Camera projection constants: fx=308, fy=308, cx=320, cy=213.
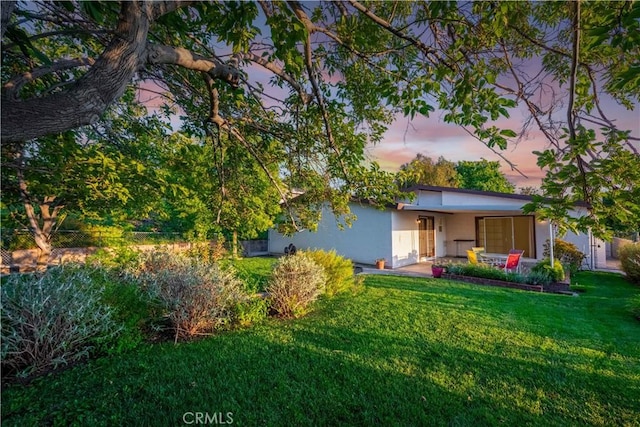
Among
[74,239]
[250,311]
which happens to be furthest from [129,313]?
[74,239]

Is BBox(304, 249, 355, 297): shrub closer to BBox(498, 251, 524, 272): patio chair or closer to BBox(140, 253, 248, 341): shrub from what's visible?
BBox(140, 253, 248, 341): shrub

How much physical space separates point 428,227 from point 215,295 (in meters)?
15.9

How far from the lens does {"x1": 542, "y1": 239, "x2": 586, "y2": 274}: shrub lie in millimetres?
13791

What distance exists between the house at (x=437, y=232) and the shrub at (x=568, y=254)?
596 mm

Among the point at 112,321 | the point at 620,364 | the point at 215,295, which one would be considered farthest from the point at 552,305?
the point at 112,321

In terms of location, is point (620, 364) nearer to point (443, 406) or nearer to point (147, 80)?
point (443, 406)

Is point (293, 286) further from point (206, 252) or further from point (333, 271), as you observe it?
point (206, 252)

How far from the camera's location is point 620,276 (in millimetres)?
12430

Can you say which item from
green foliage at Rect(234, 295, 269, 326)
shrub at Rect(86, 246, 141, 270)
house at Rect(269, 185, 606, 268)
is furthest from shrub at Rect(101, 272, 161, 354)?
house at Rect(269, 185, 606, 268)

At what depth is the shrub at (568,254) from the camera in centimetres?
1379

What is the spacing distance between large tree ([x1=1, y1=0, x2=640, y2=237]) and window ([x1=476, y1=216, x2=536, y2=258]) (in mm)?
16500

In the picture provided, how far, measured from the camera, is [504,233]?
Result: 18.6 metres

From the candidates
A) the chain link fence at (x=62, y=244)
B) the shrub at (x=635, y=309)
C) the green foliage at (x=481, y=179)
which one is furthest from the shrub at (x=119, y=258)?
the green foliage at (x=481, y=179)

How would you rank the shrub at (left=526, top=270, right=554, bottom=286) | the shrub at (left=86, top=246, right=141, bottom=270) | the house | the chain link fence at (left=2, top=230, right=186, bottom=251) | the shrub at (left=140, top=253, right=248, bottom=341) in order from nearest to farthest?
the shrub at (left=140, top=253, right=248, bottom=341), the shrub at (left=86, top=246, right=141, bottom=270), the shrub at (left=526, top=270, right=554, bottom=286), the chain link fence at (left=2, top=230, right=186, bottom=251), the house
